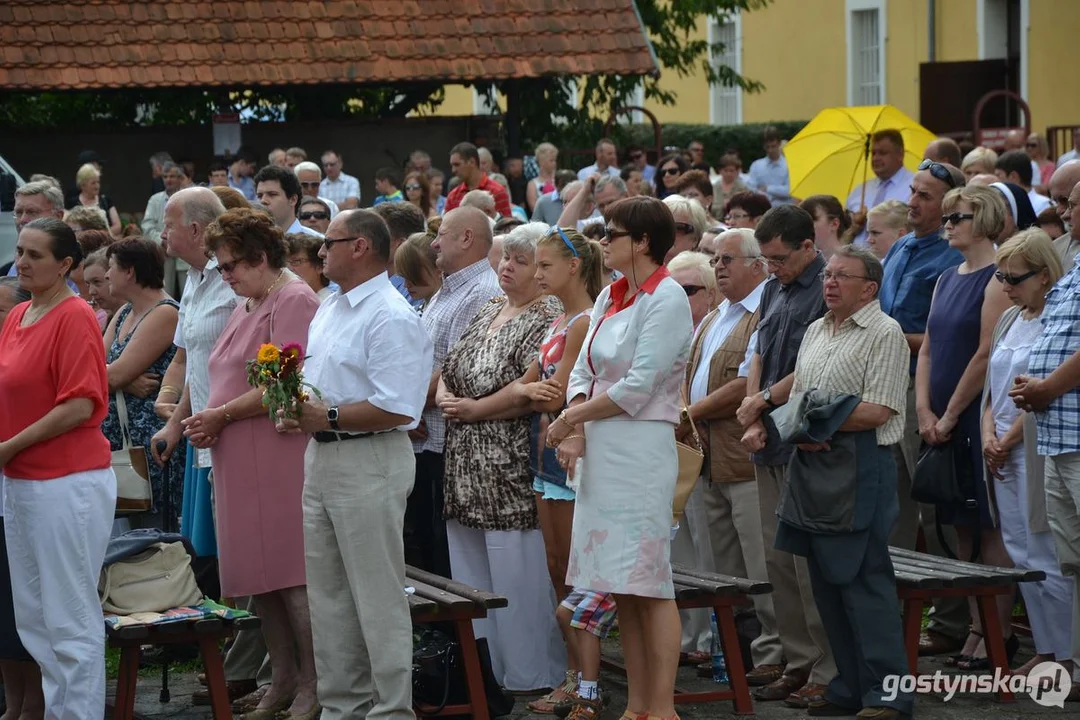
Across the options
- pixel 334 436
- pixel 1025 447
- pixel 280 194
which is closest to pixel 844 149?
pixel 280 194

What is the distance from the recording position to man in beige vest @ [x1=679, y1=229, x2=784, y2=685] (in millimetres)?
7594

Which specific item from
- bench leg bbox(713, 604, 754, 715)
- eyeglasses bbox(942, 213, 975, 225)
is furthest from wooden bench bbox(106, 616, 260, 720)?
eyeglasses bbox(942, 213, 975, 225)

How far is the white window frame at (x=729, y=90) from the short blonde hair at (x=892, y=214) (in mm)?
21793

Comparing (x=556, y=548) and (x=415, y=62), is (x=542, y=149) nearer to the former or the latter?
(x=415, y=62)

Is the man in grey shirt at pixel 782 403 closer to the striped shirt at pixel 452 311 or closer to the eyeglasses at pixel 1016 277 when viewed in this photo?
the eyeglasses at pixel 1016 277

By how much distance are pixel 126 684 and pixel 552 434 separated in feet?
6.51

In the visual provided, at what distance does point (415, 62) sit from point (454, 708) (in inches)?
533

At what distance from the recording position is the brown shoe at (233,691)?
7.68 meters

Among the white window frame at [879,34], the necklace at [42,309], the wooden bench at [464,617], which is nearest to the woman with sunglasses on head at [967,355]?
the wooden bench at [464,617]

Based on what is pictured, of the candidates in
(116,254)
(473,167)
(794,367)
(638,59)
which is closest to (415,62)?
(638,59)

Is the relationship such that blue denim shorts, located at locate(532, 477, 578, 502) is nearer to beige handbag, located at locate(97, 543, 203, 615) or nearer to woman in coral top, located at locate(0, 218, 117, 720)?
beige handbag, located at locate(97, 543, 203, 615)

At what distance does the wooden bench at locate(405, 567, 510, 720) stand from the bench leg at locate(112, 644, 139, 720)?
1110mm

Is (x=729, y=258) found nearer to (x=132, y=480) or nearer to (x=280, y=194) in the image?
(x=280, y=194)

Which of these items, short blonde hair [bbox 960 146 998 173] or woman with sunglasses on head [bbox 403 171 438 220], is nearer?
short blonde hair [bbox 960 146 998 173]
